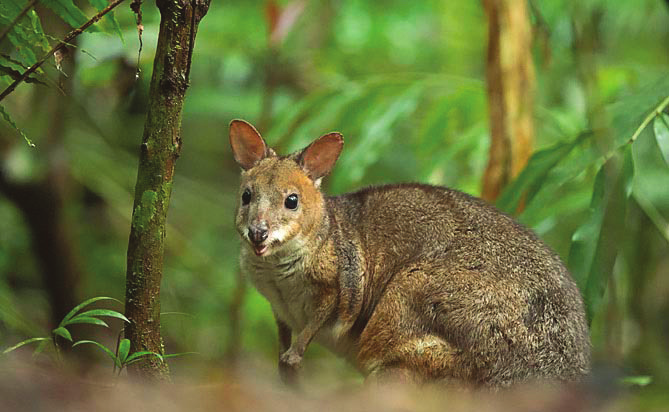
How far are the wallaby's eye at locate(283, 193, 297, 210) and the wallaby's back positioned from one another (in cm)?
34

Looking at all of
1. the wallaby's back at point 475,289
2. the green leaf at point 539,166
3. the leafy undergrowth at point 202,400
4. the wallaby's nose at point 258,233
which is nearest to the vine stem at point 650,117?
the green leaf at point 539,166

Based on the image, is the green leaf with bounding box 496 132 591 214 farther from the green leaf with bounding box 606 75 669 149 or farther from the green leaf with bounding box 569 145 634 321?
the green leaf with bounding box 569 145 634 321

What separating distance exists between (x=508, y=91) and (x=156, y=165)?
3.02 meters

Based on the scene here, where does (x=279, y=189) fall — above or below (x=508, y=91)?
below

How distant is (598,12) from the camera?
860cm

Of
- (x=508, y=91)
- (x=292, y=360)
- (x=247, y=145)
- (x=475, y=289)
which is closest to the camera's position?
(x=475, y=289)

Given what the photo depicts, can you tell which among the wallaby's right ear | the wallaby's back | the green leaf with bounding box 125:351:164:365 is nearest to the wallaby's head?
the wallaby's right ear

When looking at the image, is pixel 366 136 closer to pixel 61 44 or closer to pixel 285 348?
pixel 285 348

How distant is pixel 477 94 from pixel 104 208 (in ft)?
16.2

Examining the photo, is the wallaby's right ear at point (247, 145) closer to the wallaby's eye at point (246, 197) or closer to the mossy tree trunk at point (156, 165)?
the wallaby's eye at point (246, 197)

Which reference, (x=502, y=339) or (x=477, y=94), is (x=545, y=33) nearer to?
(x=477, y=94)

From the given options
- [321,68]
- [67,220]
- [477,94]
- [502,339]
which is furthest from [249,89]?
[502,339]

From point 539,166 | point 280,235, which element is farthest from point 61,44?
point 539,166

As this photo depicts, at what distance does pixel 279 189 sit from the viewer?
4594 mm
